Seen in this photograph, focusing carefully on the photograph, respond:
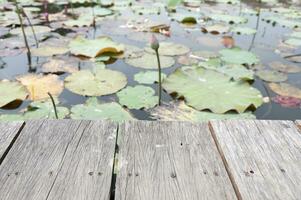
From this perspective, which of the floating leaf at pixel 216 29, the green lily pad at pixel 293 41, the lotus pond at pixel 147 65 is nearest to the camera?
the lotus pond at pixel 147 65

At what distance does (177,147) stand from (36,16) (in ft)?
12.2

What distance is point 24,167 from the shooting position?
0.90 meters

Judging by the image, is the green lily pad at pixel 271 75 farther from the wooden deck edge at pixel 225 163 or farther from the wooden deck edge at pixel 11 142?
the wooden deck edge at pixel 11 142

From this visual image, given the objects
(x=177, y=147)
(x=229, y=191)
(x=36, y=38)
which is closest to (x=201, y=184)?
(x=229, y=191)

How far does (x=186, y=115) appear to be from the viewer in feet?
6.59

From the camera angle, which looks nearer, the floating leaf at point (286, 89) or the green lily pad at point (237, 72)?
the floating leaf at point (286, 89)

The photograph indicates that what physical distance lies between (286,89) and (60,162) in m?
1.90

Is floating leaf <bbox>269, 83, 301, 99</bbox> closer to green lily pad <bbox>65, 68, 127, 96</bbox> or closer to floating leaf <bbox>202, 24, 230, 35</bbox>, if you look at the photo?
green lily pad <bbox>65, 68, 127, 96</bbox>

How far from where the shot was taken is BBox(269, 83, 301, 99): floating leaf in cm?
229

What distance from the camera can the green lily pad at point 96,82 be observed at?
2.25 m

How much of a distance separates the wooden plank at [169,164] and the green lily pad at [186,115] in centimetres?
83

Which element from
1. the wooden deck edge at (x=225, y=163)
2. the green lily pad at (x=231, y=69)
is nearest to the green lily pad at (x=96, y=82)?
the green lily pad at (x=231, y=69)

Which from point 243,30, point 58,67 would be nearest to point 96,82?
point 58,67

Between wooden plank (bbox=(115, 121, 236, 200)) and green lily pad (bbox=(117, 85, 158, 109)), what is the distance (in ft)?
3.09
